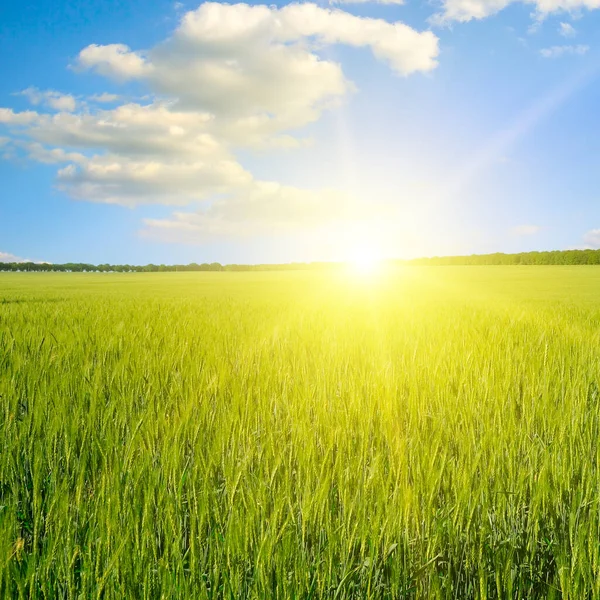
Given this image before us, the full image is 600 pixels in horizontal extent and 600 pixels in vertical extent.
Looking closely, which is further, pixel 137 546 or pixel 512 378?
pixel 512 378

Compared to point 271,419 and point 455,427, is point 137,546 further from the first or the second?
point 455,427

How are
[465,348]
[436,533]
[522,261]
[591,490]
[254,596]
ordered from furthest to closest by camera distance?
[522,261] → [465,348] → [591,490] → [436,533] → [254,596]

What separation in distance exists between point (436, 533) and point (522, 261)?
51.2 metres

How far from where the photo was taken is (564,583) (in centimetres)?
134

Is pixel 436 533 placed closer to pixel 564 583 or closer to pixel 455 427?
pixel 564 583

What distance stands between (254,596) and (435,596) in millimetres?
532

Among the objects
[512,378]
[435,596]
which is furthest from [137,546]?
[512,378]

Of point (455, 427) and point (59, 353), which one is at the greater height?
point (59, 353)

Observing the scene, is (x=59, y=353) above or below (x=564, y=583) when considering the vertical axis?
above

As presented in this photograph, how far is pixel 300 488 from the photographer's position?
1753 millimetres


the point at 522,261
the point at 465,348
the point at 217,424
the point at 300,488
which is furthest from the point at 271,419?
the point at 522,261

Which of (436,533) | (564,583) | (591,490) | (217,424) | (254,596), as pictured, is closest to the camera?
(254,596)

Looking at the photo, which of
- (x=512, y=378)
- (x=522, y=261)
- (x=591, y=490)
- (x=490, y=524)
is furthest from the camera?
(x=522, y=261)

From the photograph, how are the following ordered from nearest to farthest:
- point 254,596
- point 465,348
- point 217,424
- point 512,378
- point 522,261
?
point 254,596
point 217,424
point 512,378
point 465,348
point 522,261
